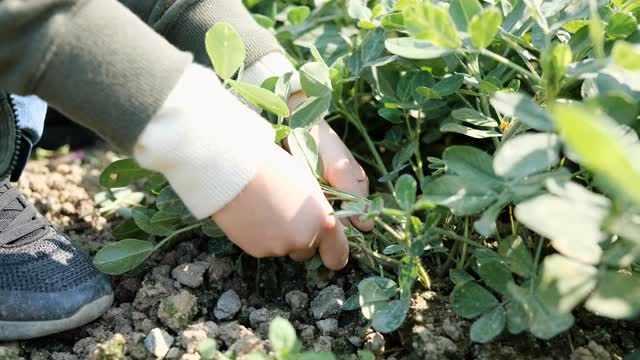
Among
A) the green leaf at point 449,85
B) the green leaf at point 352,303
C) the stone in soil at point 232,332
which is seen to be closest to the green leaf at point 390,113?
the green leaf at point 449,85

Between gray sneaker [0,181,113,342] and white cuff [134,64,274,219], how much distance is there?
257mm

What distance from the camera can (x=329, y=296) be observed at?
112cm

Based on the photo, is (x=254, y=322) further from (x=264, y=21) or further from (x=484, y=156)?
(x=264, y=21)

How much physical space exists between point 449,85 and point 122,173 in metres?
0.54

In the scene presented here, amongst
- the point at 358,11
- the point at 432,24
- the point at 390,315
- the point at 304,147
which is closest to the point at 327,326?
the point at 390,315

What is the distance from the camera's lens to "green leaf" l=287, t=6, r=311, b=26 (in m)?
1.46

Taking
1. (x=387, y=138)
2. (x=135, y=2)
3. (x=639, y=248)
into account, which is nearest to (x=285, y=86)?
(x=387, y=138)

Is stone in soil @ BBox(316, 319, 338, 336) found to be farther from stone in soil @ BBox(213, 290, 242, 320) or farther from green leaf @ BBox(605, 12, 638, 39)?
green leaf @ BBox(605, 12, 638, 39)

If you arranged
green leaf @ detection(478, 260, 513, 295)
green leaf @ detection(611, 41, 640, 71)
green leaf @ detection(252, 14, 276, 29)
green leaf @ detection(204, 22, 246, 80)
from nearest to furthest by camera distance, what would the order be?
green leaf @ detection(611, 41, 640, 71) < green leaf @ detection(478, 260, 513, 295) < green leaf @ detection(204, 22, 246, 80) < green leaf @ detection(252, 14, 276, 29)

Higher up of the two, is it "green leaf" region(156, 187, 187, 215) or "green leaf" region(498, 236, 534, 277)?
"green leaf" region(498, 236, 534, 277)

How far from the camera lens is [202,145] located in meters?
0.97

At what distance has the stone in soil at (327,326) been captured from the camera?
107cm

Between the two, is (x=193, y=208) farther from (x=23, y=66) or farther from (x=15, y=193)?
(x=15, y=193)

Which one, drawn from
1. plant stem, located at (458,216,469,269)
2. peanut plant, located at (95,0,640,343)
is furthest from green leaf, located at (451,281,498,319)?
plant stem, located at (458,216,469,269)
